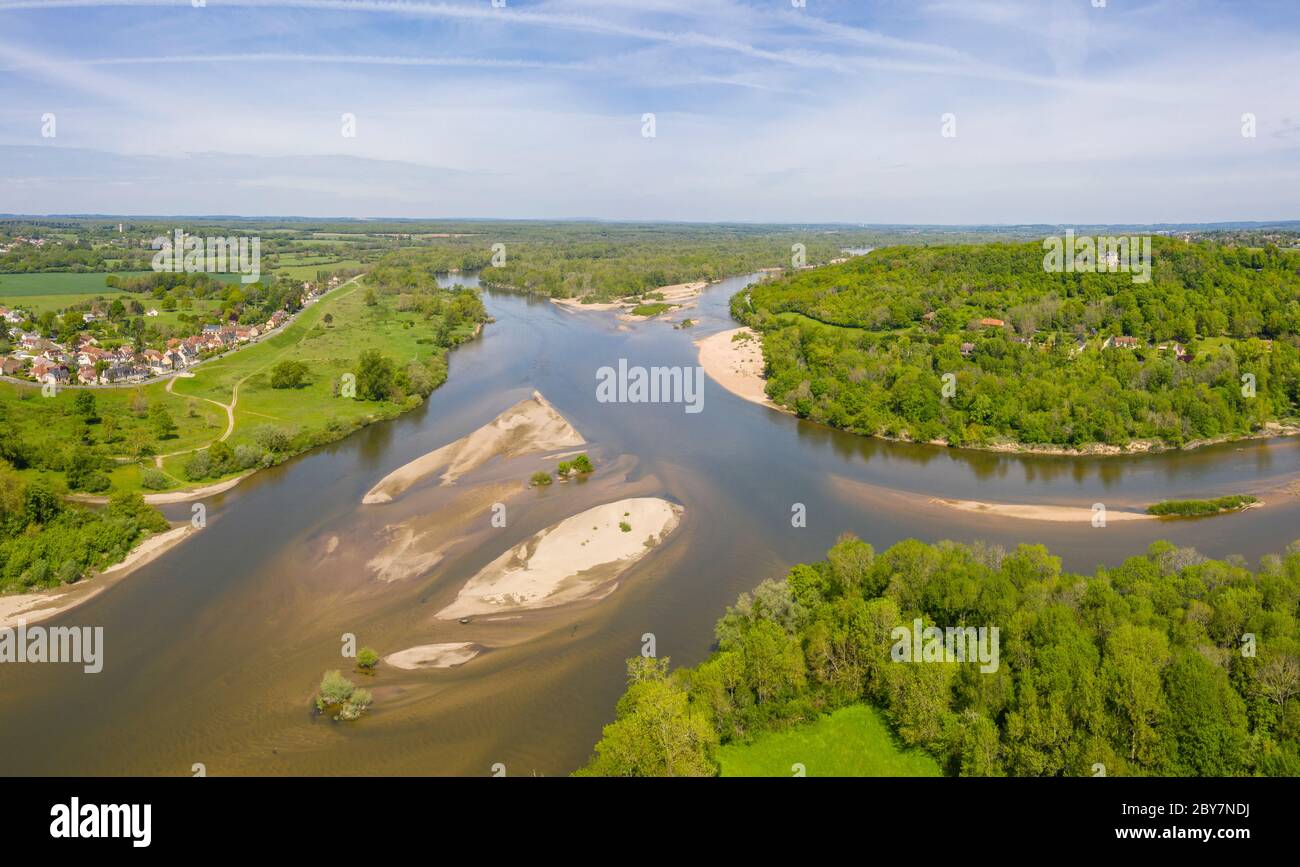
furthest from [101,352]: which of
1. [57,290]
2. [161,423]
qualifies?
[57,290]

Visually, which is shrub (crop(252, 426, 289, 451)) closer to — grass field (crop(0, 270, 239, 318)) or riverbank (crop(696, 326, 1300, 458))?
riverbank (crop(696, 326, 1300, 458))

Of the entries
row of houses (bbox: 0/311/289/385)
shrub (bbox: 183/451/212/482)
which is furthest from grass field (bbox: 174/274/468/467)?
shrub (bbox: 183/451/212/482)

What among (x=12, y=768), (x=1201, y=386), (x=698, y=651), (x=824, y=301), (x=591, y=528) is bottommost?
(x=12, y=768)

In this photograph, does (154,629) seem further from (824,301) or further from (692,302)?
(692,302)

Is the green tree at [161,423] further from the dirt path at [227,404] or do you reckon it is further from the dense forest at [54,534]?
the dense forest at [54,534]

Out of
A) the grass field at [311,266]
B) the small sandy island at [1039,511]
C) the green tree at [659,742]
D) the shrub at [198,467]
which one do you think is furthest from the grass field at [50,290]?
the small sandy island at [1039,511]
